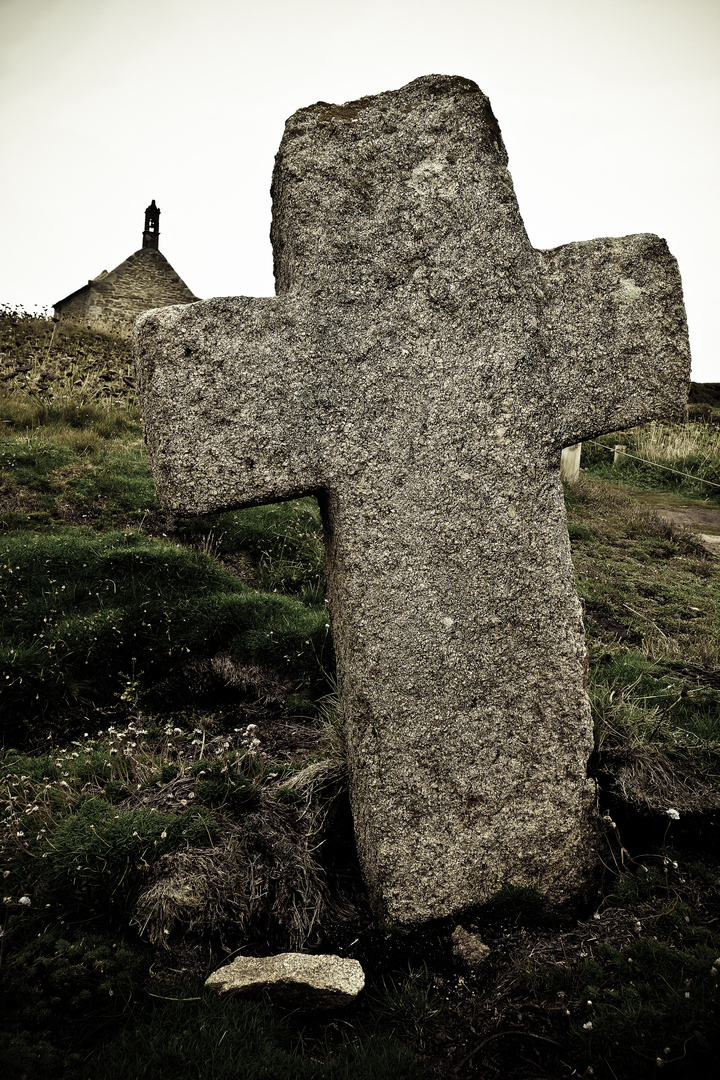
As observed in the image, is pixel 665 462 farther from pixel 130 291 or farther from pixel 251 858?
pixel 130 291

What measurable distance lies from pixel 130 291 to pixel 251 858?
33.7 meters

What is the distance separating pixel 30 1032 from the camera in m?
1.85

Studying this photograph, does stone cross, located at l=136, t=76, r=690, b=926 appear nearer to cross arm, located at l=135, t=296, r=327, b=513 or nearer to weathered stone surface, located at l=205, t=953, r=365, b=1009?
cross arm, located at l=135, t=296, r=327, b=513

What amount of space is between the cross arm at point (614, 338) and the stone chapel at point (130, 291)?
29.7 metres

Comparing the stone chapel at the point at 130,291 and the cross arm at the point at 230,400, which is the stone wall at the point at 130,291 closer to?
the stone chapel at the point at 130,291

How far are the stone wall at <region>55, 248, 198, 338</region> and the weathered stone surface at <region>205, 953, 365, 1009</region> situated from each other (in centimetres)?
3049

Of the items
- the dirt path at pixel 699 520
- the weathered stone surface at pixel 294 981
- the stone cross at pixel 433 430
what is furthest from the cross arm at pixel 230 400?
the dirt path at pixel 699 520

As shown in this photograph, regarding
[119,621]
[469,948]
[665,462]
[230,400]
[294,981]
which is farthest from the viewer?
[665,462]

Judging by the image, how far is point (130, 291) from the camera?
31.7 m

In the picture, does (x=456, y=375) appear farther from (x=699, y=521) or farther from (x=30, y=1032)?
(x=699, y=521)

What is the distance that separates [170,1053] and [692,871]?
1891 mm

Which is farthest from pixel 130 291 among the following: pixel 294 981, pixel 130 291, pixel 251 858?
pixel 294 981

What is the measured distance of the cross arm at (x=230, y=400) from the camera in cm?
230

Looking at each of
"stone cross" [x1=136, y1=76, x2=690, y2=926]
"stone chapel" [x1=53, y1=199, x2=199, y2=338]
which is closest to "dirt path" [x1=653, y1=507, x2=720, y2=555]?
"stone cross" [x1=136, y1=76, x2=690, y2=926]
